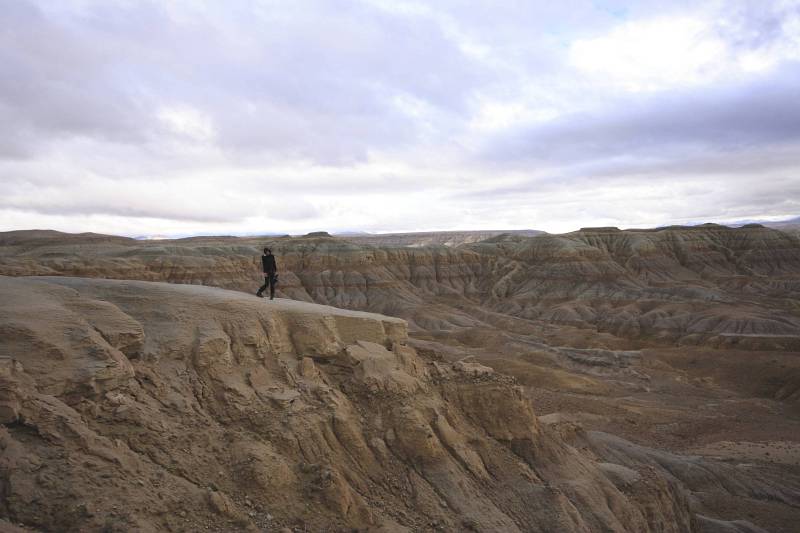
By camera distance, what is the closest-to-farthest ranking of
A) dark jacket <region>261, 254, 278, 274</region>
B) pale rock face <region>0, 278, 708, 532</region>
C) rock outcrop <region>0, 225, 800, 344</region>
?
pale rock face <region>0, 278, 708, 532</region> < dark jacket <region>261, 254, 278, 274</region> < rock outcrop <region>0, 225, 800, 344</region>

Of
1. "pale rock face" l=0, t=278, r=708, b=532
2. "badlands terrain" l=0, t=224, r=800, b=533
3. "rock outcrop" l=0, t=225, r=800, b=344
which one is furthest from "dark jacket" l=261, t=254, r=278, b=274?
"rock outcrop" l=0, t=225, r=800, b=344

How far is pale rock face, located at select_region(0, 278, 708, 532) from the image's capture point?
7.39 m

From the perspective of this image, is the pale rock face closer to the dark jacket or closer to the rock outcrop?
the dark jacket

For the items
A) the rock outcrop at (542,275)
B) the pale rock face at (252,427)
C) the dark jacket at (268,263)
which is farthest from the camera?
the rock outcrop at (542,275)

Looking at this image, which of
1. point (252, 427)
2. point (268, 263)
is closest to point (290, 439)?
point (252, 427)

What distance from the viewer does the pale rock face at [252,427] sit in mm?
7387

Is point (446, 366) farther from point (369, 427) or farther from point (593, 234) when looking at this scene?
point (593, 234)

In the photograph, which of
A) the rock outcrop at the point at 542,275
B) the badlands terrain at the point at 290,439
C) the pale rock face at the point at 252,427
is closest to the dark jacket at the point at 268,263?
the badlands terrain at the point at 290,439

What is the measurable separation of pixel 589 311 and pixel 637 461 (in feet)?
180

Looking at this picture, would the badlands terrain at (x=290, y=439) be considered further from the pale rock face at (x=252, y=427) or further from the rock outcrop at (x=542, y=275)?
the rock outcrop at (x=542, y=275)

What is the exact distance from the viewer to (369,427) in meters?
11.2

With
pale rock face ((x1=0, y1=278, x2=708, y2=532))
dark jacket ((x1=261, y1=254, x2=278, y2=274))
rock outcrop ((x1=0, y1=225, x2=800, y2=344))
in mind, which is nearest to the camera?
pale rock face ((x1=0, y1=278, x2=708, y2=532))

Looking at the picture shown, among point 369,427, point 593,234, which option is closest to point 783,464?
point 369,427

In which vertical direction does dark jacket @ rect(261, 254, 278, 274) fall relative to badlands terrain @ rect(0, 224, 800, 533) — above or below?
above
